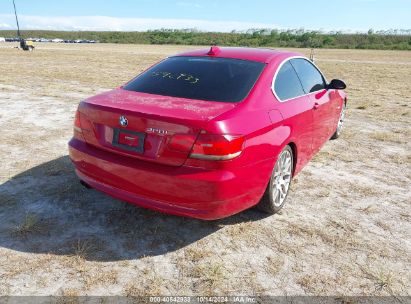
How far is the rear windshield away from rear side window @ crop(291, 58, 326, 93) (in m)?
0.89

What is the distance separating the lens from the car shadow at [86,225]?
3207 millimetres

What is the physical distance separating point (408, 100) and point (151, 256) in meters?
10.6

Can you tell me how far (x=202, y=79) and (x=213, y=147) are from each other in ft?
3.59

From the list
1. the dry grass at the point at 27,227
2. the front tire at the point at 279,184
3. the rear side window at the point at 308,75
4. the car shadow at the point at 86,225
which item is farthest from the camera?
the rear side window at the point at 308,75

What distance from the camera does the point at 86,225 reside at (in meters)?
3.55

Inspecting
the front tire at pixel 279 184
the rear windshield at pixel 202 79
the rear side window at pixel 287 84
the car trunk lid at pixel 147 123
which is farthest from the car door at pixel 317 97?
the car trunk lid at pixel 147 123

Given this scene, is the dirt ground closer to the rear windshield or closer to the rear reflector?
the rear reflector

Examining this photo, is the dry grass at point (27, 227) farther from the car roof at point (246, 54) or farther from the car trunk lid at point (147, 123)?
the car roof at point (246, 54)

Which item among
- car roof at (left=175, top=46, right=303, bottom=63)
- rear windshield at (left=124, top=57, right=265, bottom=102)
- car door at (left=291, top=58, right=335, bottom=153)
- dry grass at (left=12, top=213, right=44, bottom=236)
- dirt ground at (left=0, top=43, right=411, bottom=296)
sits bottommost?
dirt ground at (left=0, top=43, right=411, bottom=296)

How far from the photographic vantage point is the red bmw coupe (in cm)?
289

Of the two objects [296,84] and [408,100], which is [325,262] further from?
[408,100]

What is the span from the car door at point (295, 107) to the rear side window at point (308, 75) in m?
0.16

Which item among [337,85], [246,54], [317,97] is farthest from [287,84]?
[337,85]

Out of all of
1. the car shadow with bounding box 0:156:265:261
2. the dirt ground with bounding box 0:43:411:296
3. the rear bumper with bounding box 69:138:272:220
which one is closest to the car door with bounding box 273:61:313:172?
the dirt ground with bounding box 0:43:411:296
